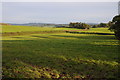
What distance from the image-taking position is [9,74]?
10414 mm

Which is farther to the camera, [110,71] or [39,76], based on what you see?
[110,71]

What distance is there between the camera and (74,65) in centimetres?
1253

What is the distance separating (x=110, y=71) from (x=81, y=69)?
264 centimetres

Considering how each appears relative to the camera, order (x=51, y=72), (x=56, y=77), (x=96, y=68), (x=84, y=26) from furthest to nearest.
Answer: (x=84, y=26), (x=96, y=68), (x=51, y=72), (x=56, y=77)

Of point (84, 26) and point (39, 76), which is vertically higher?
point (84, 26)

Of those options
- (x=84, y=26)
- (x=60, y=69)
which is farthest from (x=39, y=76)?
(x=84, y=26)

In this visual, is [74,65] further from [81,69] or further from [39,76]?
[39,76]

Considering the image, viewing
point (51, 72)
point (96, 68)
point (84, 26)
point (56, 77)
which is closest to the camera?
point (56, 77)

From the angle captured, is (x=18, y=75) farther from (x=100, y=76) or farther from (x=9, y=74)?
(x=100, y=76)

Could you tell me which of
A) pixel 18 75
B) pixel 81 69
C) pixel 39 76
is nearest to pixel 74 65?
pixel 81 69

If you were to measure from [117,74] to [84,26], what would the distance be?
11324 centimetres

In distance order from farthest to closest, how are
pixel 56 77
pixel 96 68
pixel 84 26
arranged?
pixel 84 26
pixel 96 68
pixel 56 77

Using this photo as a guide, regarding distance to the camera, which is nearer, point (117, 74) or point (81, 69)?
point (117, 74)

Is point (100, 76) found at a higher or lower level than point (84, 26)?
lower
